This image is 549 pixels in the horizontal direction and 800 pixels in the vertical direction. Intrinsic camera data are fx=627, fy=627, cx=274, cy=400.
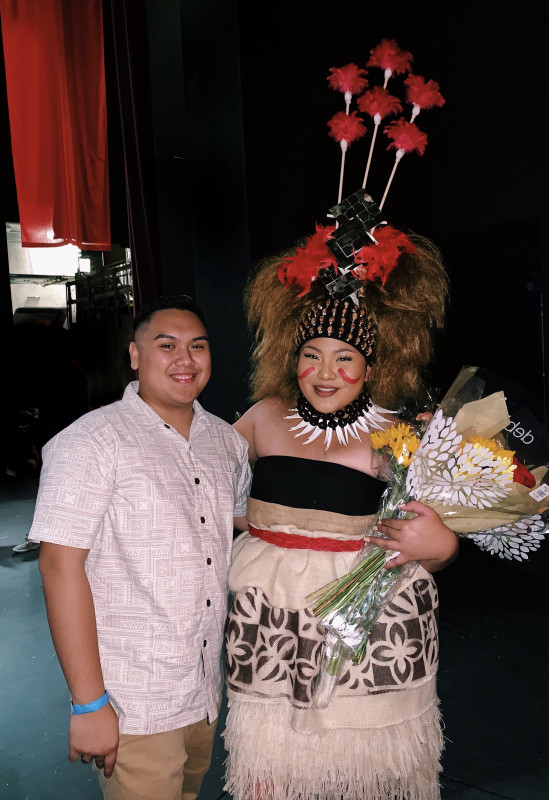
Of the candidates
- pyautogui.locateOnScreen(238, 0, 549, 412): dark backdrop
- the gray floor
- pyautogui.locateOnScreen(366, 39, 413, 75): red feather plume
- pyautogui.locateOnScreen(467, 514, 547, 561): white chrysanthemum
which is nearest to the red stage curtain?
pyautogui.locateOnScreen(238, 0, 549, 412): dark backdrop

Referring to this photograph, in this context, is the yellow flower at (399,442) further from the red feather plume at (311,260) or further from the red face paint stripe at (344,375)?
the red feather plume at (311,260)

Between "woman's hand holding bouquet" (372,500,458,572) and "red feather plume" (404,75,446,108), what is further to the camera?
"red feather plume" (404,75,446,108)

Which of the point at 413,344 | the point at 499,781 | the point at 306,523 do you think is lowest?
the point at 499,781

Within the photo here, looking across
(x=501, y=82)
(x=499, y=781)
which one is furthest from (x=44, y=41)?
(x=499, y=781)

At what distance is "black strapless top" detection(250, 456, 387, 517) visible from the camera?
1646 mm

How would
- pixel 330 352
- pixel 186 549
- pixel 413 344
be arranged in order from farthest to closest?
pixel 413 344 < pixel 330 352 < pixel 186 549

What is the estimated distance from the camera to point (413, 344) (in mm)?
1907

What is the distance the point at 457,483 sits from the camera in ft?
4.82

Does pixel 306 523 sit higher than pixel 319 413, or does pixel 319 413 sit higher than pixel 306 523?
pixel 319 413

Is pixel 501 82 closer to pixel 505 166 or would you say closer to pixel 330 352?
pixel 505 166

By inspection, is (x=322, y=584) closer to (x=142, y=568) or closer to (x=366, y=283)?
(x=142, y=568)

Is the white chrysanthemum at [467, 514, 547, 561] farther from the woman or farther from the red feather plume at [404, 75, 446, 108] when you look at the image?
the red feather plume at [404, 75, 446, 108]

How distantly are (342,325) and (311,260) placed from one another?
8.3 inches

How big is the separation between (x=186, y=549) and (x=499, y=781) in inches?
63.9
